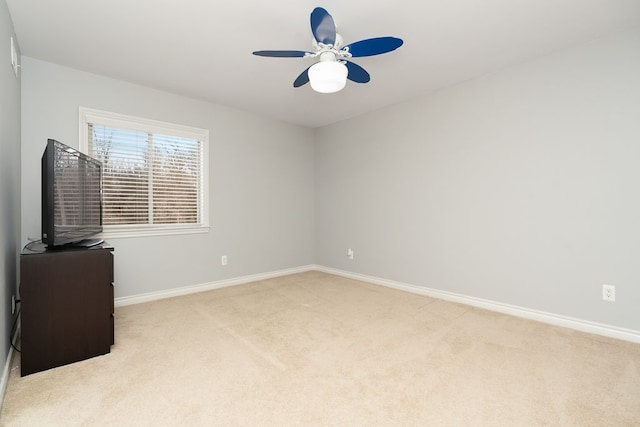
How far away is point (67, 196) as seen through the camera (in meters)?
2.11

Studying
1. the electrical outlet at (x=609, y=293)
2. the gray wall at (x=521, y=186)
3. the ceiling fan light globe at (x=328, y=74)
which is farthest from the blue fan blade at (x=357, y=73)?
the electrical outlet at (x=609, y=293)

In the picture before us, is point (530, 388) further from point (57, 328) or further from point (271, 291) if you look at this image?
point (57, 328)

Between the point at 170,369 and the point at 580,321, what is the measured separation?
3290 millimetres

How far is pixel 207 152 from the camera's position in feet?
12.6

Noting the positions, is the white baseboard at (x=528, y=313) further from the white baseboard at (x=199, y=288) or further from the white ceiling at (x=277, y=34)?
the white ceiling at (x=277, y=34)

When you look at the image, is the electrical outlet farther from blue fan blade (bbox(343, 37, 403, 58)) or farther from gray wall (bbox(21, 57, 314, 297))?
gray wall (bbox(21, 57, 314, 297))

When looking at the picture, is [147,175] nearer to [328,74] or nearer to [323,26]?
[328,74]

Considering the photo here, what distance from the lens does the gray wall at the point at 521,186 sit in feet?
7.84

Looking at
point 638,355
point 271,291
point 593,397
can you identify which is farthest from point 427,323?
point 271,291

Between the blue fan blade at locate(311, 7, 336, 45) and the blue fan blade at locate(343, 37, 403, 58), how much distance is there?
0.15 meters

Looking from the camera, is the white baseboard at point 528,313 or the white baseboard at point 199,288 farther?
the white baseboard at point 199,288

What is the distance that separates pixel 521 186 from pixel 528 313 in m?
1.22

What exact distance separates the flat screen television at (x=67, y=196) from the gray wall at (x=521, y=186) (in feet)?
10.5

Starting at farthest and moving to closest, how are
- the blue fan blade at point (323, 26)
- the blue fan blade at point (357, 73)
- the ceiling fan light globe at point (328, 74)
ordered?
the blue fan blade at point (357, 73) → the ceiling fan light globe at point (328, 74) → the blue fan blade at point (323, 26)
